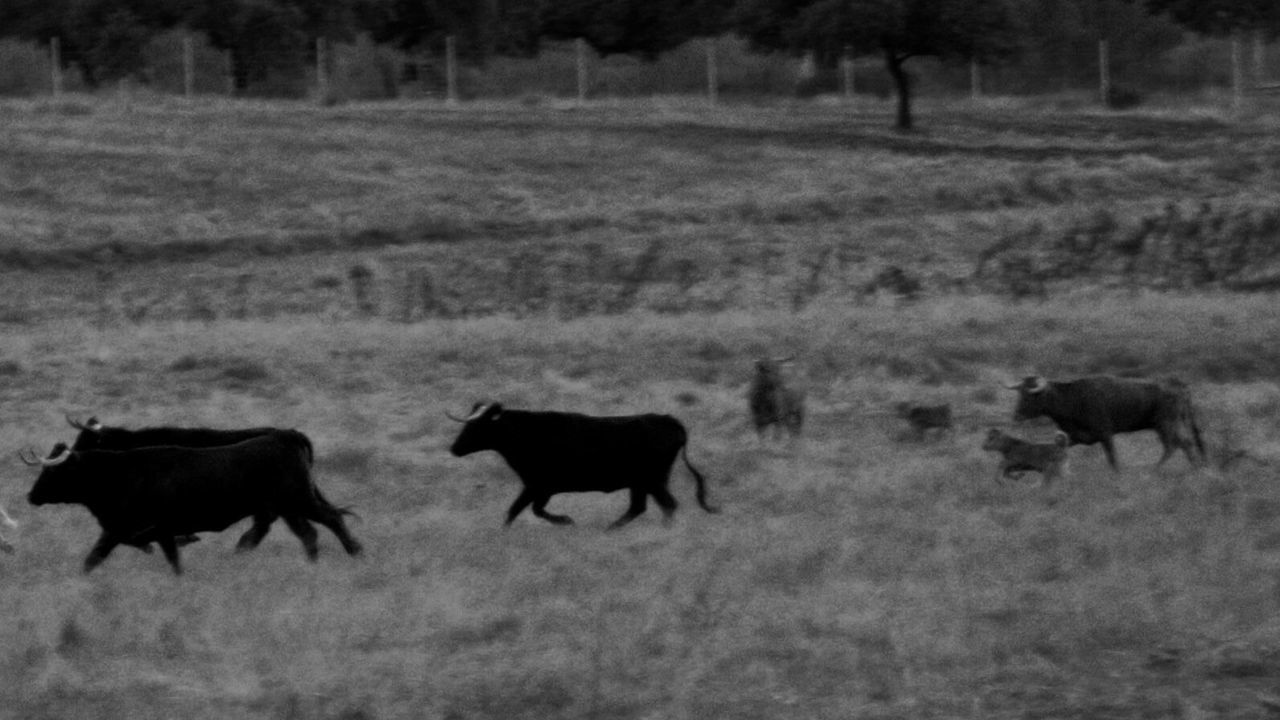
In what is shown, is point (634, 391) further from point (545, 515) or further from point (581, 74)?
point (581, 74)

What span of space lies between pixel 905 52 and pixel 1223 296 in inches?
955

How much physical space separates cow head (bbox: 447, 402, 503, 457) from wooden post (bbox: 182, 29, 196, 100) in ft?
149

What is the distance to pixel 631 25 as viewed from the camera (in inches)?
3002

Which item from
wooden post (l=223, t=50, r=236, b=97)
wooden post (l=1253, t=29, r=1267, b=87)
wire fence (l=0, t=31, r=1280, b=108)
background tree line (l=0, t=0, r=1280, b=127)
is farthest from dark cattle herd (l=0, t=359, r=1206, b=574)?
wooden post (l=1253, t=29, r=1267, b=87)

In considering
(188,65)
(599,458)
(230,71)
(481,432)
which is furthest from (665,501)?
(230,71)

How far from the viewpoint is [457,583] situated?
14305 millimetres

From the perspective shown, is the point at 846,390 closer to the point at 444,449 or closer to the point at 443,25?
the point at 444,449

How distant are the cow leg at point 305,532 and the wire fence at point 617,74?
4786 cm

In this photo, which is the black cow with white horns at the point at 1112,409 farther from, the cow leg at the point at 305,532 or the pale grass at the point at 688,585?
the cow leg at the point at 305,532

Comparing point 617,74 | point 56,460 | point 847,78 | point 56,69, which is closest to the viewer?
point 56,460

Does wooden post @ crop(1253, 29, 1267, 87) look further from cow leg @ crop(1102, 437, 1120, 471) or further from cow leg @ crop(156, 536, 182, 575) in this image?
cow leg @ crop(156, 536, 182, 575)

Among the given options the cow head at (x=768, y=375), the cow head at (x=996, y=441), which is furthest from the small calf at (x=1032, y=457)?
the cow head at (x=768, y=375)

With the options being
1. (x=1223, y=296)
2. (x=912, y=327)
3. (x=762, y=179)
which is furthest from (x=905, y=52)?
(x=912, y=327)

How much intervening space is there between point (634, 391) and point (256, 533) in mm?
11005
